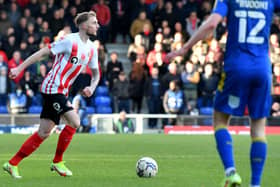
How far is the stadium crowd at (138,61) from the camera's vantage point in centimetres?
2556

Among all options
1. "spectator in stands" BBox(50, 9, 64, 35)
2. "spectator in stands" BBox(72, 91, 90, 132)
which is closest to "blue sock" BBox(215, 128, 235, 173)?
"spectator in stands" BBox(72, 91, 90, 132)

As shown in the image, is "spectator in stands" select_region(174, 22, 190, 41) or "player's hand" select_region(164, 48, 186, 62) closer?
"player's hand" select_region(164, 48, 186, 62)

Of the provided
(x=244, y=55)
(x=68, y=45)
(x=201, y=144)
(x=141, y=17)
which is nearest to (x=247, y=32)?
(x=244, y=55)

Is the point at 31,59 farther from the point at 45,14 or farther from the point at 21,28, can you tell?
the point at 45,14

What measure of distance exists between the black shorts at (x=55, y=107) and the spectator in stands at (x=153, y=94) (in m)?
14.5

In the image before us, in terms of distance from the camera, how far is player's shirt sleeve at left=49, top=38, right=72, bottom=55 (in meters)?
11.1

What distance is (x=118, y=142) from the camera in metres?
19.9

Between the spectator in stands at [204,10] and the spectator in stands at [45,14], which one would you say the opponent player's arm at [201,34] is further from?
the spectator in stands at [204,10]

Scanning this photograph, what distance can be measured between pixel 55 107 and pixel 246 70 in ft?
11.5

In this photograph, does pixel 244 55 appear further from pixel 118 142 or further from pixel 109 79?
pixel 109 79

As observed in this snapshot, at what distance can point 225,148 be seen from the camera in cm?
862

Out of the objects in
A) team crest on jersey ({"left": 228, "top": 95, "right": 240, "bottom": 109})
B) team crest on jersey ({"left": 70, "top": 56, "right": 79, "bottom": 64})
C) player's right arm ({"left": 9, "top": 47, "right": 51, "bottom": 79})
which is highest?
player's right arm ({"left": 9, "top": 47, "right": 51, "bottom": 79})

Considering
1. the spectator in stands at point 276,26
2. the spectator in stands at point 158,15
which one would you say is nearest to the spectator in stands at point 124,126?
the spectator in stands at point 158,15

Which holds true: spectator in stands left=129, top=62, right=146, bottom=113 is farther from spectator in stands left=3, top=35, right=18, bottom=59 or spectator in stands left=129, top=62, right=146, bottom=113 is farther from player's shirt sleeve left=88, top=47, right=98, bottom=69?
player's shirt sleeve left=88, top=47, right=98, bottom=69
